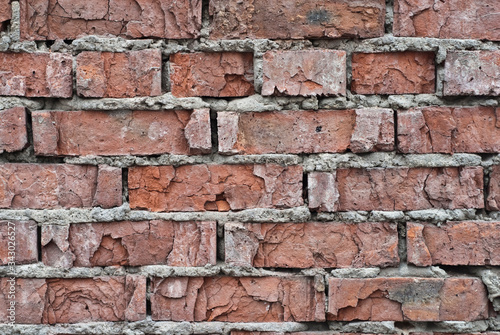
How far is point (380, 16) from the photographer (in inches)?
29.2

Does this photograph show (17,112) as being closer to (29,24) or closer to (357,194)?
(29,24)

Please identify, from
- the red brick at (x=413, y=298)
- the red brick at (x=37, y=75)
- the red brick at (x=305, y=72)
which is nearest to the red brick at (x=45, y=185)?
the red brick at (x=37, y=75)

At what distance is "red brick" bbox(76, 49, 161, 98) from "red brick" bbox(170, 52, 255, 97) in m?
0.04

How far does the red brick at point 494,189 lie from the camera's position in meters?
0.74

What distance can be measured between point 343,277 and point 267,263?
6.0 inches

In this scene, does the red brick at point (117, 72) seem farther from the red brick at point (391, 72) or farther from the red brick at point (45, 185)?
the red brick at point (391, 72)

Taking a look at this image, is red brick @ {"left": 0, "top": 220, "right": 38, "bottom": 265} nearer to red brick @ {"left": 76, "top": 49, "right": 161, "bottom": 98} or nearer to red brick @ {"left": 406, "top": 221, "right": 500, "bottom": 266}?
red brick @ {"left": 76, "top": 49, "right": 161, "bottom": 98}

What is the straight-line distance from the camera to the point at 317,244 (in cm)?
75

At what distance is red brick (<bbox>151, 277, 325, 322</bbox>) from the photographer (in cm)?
75

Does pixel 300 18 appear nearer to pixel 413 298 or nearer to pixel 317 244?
pixel 317 244

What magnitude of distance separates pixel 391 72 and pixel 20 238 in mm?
799

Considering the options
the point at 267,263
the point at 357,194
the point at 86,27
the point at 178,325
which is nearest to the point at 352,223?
the point at 357,194

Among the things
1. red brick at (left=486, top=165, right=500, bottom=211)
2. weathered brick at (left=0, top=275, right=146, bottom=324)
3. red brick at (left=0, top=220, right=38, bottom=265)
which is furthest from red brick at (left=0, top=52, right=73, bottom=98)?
→ red brick at (left=486, top=165, right=500, bottom=211)

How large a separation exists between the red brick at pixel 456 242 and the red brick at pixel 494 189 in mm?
37
